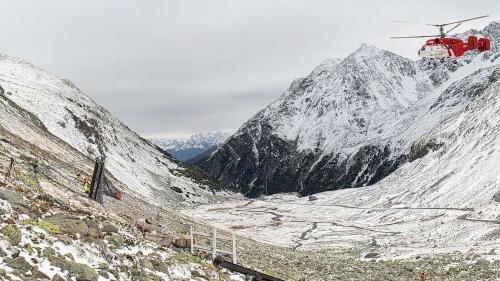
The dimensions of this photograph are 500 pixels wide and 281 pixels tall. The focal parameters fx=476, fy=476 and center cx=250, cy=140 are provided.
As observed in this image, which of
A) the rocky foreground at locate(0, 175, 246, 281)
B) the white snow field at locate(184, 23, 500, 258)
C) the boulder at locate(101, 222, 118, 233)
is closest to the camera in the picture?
the rocky foreground at locate(0, 175, 246, 281)

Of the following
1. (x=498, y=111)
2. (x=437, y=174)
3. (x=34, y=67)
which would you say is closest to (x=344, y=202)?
(x=437, y=174)

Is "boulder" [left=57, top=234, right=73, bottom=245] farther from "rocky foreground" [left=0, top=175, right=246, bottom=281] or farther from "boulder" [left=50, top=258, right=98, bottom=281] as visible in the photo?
"boulder" [left=50, top=258, right=98, bottom=281]

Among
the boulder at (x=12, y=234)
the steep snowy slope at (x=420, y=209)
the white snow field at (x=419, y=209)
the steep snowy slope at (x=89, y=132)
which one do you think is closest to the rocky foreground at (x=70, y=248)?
the boulder at (x=12, y=234)

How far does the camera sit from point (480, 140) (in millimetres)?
156875

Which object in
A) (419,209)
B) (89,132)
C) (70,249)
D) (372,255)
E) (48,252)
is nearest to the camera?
(48,252)

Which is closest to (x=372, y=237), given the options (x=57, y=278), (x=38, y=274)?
(x=57, y=278)

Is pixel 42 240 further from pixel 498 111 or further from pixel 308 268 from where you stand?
pixel 498 111

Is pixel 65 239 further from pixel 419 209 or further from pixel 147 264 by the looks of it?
pixel 419 209

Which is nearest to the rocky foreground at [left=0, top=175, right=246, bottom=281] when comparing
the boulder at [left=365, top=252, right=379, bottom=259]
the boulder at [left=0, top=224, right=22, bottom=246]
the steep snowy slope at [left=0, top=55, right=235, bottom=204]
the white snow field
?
the boulder at [left=0, top=224, right=22, bottom=246]

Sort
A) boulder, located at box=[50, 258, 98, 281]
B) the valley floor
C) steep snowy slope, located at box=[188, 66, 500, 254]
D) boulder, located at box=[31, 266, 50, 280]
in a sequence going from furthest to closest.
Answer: steep snowy slope, located at box=[188, 66, 500, 254] < the valley floor < boulder, located at box=[50, 258, 98, 281] < boulder, located at box=[31, 266, 50, 280]

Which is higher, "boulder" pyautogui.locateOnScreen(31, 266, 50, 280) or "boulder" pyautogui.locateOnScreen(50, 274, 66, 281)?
"boulder" pyautogui.locateOnScreen(31, 266, 50, 280)

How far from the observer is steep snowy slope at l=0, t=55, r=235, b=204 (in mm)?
129625

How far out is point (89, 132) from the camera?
150 m

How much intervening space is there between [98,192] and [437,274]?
2953 centimetres
